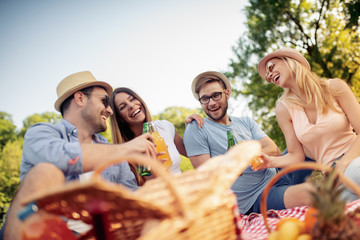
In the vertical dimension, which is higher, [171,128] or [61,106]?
[61,106]

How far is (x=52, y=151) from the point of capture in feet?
6.14

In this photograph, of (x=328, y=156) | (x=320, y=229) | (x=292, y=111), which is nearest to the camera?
(x=320, y=229)

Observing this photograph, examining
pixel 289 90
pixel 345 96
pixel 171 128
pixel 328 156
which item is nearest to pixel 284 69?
pixel 289 90

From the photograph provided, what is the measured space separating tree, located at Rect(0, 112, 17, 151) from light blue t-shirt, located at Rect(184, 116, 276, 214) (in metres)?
24.8

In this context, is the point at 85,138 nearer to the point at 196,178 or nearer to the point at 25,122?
the point at 196,178

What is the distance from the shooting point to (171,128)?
137 inches

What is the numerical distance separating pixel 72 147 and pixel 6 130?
27.1 meters

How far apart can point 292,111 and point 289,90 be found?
11.0 inches

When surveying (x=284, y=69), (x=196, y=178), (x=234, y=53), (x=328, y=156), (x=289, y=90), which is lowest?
(x=328, y=156)

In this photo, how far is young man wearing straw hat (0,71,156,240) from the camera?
1.54 metres

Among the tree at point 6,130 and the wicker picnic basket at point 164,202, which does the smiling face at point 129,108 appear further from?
the tree at point 6,130

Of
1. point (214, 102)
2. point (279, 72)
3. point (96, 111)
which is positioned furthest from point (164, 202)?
point (214, 102)

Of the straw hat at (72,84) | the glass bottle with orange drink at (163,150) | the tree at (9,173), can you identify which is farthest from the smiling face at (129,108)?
the tree at (9,173)

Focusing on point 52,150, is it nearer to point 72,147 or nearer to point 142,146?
point 72,147
